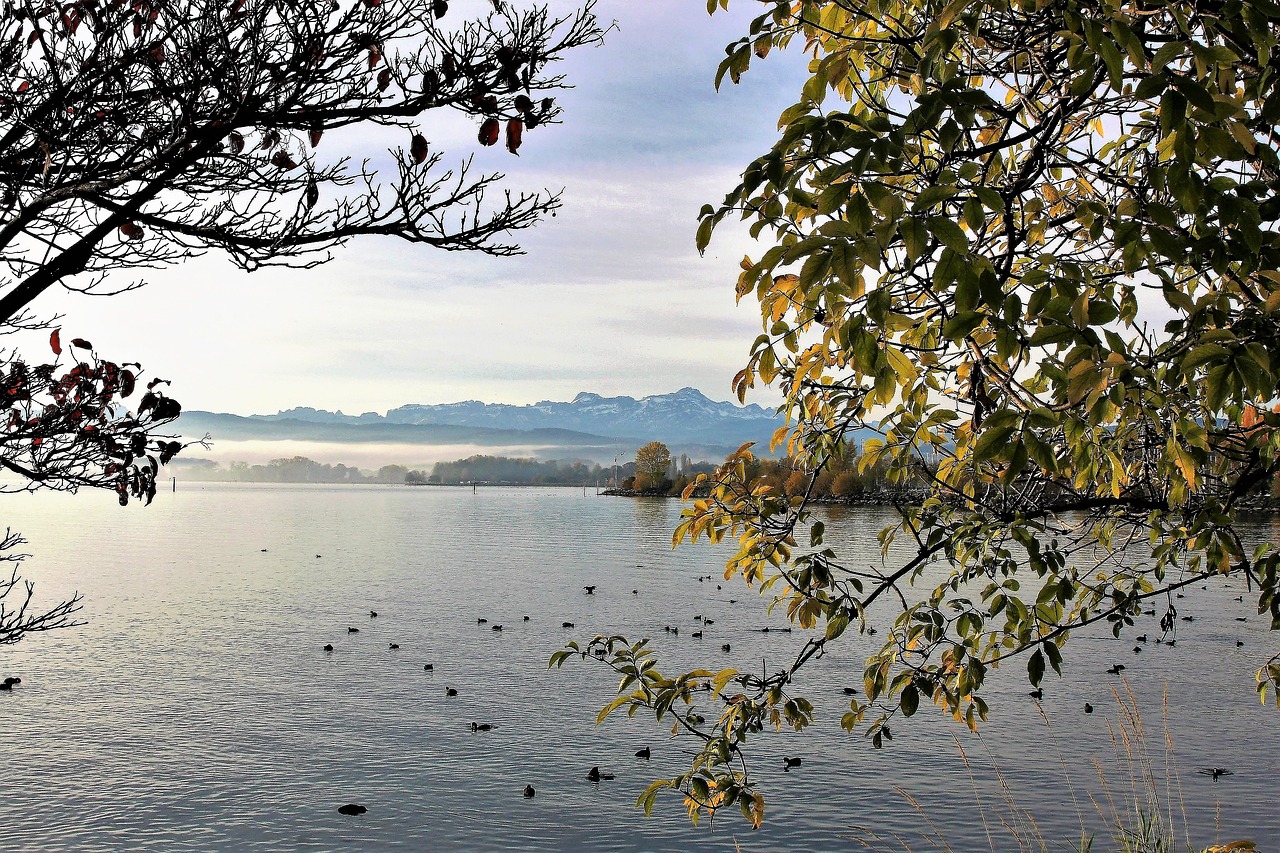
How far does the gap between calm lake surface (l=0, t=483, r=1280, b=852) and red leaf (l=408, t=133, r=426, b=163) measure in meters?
6.80

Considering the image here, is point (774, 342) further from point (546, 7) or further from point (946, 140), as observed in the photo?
point (546, 7)

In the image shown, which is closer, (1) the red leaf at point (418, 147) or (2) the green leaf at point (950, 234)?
(2) the green leaf at point (950, 234)

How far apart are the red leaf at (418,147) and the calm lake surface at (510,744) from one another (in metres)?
6.80

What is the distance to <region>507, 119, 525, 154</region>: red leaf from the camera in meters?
4.48

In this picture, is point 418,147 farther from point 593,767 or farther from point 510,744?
point 510,744

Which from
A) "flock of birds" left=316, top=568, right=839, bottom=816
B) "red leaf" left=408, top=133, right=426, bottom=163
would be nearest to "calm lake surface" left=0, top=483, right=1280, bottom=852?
"flock of birds" left=316, top=568, right=839, bottom=816

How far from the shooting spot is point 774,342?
172 inches

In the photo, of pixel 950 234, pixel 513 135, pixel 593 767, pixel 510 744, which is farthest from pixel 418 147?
pixel 510 744

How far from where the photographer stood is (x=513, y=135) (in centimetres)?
459

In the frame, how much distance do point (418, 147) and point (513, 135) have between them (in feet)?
2.70

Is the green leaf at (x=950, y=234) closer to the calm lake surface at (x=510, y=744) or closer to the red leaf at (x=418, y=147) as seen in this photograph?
the red leaf at (x=418, y=147)

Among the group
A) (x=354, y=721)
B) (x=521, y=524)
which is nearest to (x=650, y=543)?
(x=521, y=524)

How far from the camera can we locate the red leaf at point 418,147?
5095 millimetres

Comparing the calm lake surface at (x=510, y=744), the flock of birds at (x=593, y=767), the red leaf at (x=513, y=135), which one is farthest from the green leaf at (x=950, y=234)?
the calm lake surface at (x=510, y=744)
